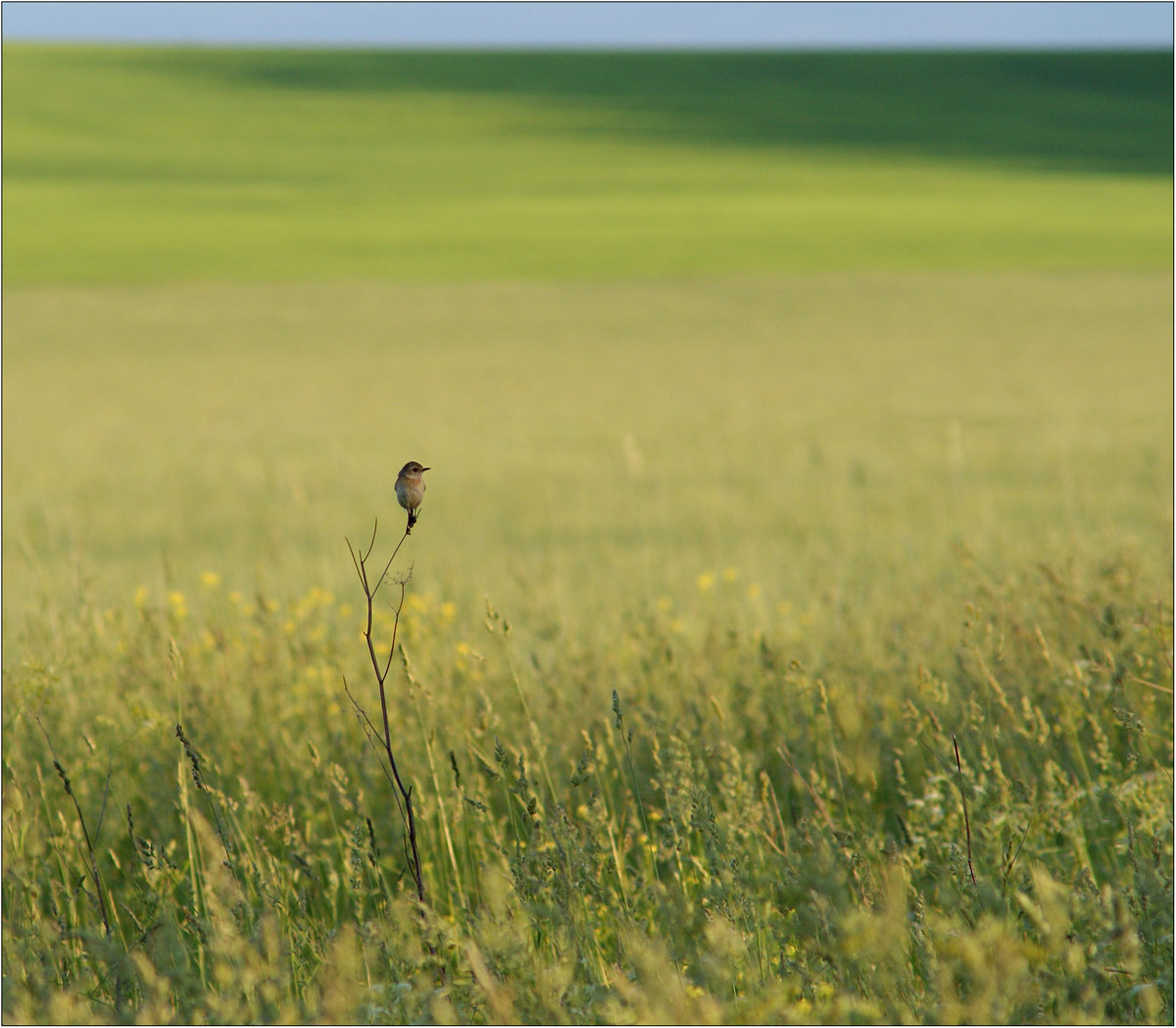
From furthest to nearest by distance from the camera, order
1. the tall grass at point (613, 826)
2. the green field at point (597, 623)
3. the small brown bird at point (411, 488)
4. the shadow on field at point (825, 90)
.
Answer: the shadow on field at point (825, 90), the green field at point (597, 623), the tall grass at point (613, 826), the small brown bird at point (411, 488)

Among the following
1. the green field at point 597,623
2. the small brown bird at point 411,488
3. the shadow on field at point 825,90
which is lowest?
the green field at point 597,623

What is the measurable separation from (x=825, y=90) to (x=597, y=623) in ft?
199

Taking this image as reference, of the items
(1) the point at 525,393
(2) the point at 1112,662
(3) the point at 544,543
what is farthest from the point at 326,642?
(1) the point at 525,393

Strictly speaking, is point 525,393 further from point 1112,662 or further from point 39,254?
point 39,254

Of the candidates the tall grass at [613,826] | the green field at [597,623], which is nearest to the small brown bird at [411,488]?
the green field at [597,623]

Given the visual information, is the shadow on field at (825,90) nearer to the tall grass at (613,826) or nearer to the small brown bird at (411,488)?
the tall grass at (613,826)

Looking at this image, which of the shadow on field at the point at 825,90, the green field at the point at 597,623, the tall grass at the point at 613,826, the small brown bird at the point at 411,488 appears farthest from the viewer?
the shadow on field at the point at 825,90

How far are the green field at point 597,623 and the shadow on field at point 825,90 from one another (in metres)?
17.1

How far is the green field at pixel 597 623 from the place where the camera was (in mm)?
2320

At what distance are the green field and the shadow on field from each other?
17055 millimetres

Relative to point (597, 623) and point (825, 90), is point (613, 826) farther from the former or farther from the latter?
point (825, 90)

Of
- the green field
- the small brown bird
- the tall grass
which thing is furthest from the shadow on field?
the small brown bird

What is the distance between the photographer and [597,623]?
550 cm

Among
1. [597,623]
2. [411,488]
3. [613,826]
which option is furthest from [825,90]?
[411,488]
